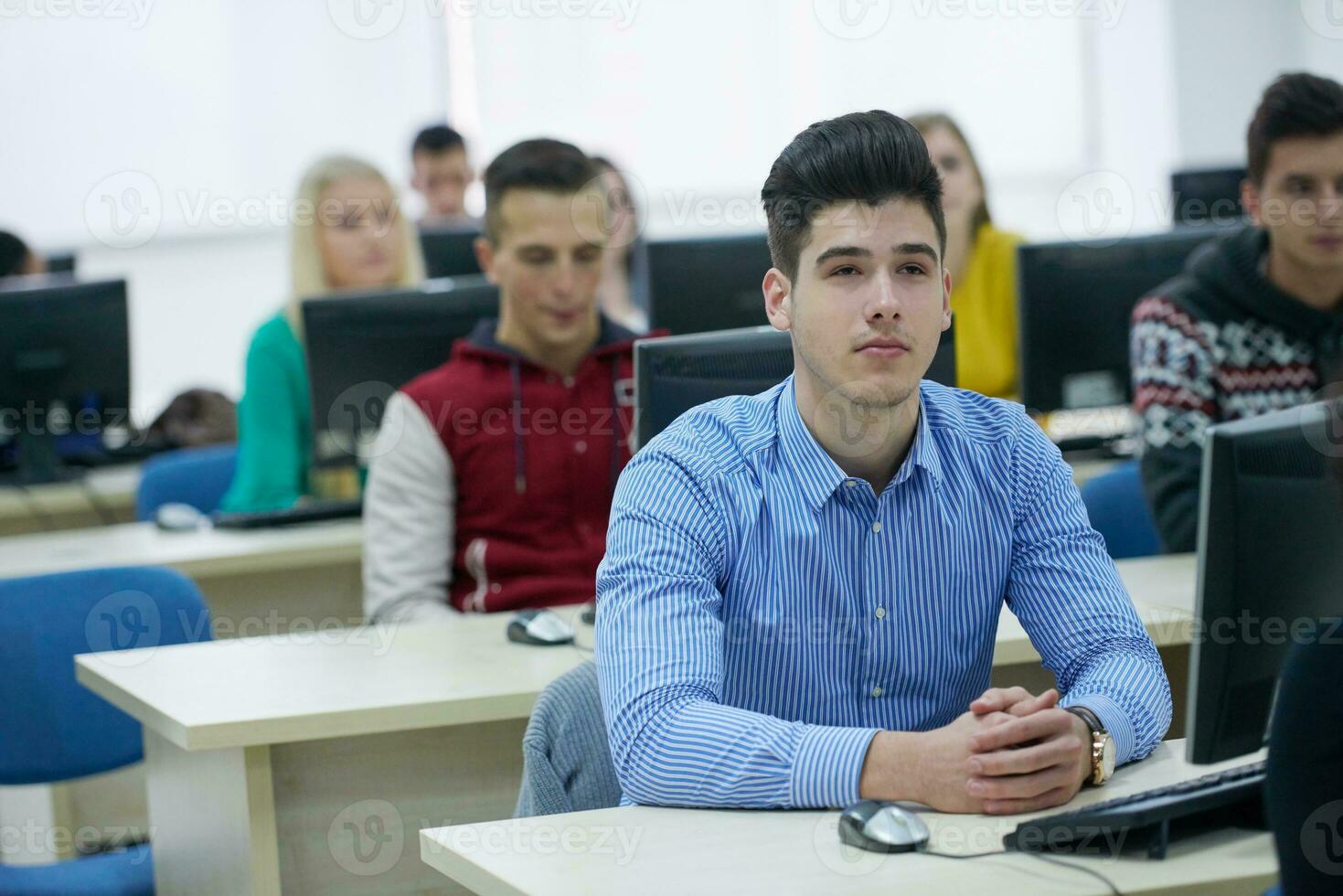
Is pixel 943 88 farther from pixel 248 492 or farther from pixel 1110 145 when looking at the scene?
pixel 248 492

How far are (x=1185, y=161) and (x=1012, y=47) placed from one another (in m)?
0.84

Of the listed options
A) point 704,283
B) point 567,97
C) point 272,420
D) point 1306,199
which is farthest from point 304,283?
point 567,97

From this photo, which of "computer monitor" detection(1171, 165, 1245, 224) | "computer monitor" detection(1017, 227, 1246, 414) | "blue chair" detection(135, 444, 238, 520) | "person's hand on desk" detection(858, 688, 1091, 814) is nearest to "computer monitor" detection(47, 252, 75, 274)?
"blue chair" detection(135, 444, 238, 520)

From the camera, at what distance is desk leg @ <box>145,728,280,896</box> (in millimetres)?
2023

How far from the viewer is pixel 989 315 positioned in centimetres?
401

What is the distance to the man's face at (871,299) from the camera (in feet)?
5.40

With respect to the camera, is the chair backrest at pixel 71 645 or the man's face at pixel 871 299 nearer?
the man's face at pixel 871 299

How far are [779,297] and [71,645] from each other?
1330mm

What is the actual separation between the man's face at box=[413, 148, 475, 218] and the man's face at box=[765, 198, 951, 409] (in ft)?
12.8

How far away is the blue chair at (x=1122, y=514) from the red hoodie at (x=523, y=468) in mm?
836

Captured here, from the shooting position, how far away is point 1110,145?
6.97m

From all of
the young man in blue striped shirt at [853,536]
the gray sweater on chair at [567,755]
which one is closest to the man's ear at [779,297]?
the young man in blue striped shirt at [853,536]

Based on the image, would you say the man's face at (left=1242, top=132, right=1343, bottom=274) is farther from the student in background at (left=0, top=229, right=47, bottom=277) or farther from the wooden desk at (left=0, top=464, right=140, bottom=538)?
the student in background at (left=0, top=229, right=47, bottom=277)

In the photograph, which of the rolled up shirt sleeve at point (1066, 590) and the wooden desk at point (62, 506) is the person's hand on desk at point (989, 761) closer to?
the rolled up shirt sleeve at point (1066, 590)
